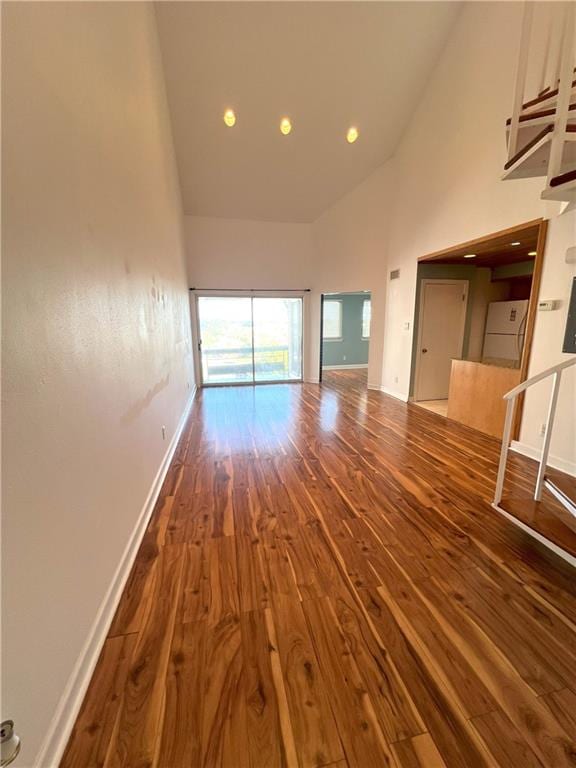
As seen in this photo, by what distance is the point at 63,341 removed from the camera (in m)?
1.20

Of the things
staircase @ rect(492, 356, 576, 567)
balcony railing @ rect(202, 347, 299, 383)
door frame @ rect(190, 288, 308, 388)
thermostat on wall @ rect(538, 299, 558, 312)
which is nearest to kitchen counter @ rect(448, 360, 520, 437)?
thermostat on wall @ rect(538, 299, 558, 312)

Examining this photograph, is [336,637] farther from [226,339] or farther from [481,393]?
[226,339]

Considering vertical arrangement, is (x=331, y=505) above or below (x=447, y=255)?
below

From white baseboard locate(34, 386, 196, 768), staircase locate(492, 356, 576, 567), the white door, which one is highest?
the white door

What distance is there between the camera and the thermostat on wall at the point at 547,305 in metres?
3.07

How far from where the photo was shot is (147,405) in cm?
253

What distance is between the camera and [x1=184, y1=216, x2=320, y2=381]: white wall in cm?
674

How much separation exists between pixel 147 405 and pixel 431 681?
2.37m

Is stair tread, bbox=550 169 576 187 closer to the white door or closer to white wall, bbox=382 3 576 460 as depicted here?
white wall, bbox=382 3 576 460

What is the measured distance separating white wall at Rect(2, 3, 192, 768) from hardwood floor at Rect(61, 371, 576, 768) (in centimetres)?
30

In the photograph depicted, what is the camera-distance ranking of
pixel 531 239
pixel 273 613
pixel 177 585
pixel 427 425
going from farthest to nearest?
pixel 427 425
pixel 531 239
pixel 177 585
pixel 273 613

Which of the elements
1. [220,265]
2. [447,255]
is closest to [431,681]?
[447,255]

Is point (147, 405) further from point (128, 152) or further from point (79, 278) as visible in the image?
point (128, 152)

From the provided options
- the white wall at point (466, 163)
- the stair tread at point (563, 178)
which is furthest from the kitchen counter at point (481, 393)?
the stair tread at point (563, 178)
